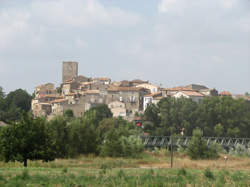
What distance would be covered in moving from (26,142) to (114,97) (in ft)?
264

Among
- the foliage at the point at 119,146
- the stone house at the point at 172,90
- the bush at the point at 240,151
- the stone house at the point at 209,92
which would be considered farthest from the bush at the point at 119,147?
the stone house at the point at 209,92

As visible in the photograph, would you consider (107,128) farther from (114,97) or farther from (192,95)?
(114,97)

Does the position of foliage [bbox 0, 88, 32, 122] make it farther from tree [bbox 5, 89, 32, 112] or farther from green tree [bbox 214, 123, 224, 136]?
green tree [bbox 214, 123, 224, 136]

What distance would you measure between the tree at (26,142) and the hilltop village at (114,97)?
66.9m

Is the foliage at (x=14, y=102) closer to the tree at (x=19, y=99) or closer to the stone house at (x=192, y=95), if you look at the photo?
the tree at (x=19, y=99)

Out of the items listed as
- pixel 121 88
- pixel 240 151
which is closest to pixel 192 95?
pixel 121 88

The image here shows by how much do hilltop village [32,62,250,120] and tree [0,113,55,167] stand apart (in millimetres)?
66913

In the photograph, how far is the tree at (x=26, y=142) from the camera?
28.1m

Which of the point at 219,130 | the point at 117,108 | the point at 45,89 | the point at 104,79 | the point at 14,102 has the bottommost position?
the point at 219,130

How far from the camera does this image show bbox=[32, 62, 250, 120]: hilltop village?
102250 millimetres

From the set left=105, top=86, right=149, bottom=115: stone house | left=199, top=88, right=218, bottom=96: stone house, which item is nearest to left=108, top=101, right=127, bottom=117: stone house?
left=105, top=86, right=149, bottom=115: stone house

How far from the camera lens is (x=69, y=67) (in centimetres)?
14950

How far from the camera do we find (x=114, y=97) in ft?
356

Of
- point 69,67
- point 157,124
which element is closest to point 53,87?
point 69,67
